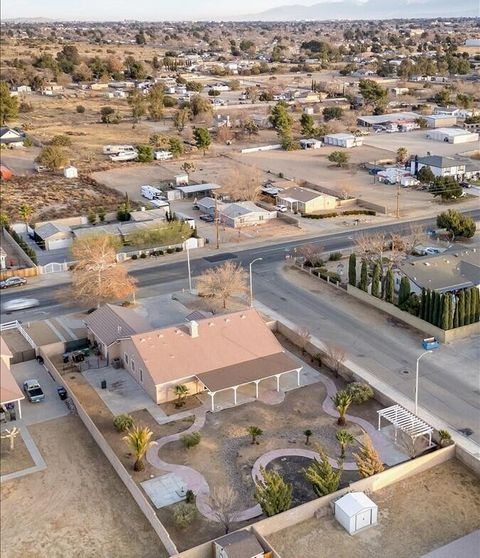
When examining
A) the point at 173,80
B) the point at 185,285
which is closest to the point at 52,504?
the point at 185,285

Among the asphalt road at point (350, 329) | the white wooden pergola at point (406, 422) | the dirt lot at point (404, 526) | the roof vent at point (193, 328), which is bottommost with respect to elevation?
the asphalt road at point (350, 329)

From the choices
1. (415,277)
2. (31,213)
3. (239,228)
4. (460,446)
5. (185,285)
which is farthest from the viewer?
(31,213)

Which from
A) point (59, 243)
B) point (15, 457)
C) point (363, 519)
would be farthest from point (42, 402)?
point (59, 243)

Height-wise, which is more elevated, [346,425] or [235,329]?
[235,329]

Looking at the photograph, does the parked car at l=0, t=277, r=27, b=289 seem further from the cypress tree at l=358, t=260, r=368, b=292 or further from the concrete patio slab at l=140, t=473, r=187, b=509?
the concrete patio slab at l=140, t=473, r=187, b=509

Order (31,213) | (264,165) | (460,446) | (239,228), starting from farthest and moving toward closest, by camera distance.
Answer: (264,165)
(31,213)
(239,228)
(460,446)

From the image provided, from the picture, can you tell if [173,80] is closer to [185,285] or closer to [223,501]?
[185,285]

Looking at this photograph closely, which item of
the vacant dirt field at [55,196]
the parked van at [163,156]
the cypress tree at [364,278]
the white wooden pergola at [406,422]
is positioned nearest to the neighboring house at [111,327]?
the white wooden pergola at [406,422]

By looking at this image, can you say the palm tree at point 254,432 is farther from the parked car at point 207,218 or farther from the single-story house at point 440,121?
the single-story house at point 440,121
